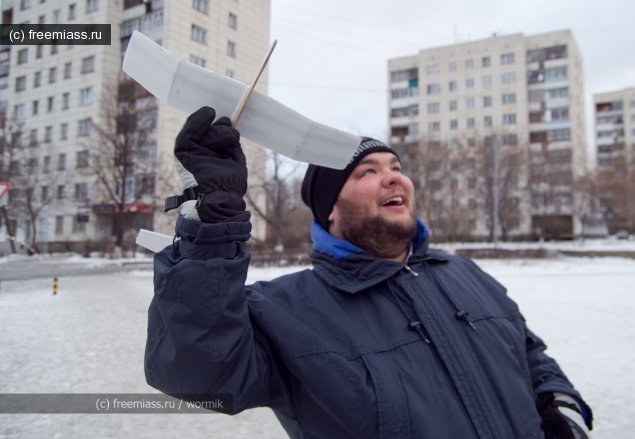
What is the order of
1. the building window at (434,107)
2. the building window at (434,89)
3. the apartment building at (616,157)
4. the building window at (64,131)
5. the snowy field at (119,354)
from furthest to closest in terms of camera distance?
the building window at (434,89), the building window at (434,107), the apartment building at (616,157), the building window at (64,131), the snowy field at (119,354)

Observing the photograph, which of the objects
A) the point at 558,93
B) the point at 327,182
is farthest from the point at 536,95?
the point at 327,182

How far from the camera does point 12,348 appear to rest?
1365 millimetres

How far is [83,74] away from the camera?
71.1 inches

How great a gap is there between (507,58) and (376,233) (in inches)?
2014

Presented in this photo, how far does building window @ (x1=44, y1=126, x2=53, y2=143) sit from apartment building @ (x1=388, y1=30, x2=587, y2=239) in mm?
31215

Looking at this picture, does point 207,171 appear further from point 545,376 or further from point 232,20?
point 232,20

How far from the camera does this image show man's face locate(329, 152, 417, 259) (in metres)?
1.74

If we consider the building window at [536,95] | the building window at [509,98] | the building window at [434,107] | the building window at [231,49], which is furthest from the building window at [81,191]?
the building window at [536,95]

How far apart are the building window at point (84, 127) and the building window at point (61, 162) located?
0.21 meters

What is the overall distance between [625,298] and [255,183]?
15.5 metres

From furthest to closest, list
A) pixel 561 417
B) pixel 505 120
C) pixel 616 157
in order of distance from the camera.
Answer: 1. pixel 505 120
2. pixel 616 157
3. pixel 561 417

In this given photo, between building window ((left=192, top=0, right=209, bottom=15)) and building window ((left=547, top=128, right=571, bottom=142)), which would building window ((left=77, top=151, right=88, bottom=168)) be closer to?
building window ((left=192, top=0, right=209, bottom=15))

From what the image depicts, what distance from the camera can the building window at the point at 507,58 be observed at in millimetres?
43812

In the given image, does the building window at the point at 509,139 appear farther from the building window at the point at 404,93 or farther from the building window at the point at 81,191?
the building window at the point at 81,191
